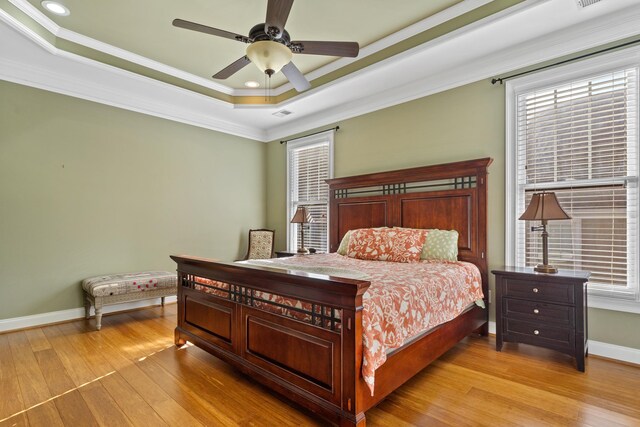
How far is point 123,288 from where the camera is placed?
150 inches

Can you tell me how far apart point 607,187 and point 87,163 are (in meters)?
5.52

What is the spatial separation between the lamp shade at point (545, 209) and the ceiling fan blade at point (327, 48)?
1.99 metres

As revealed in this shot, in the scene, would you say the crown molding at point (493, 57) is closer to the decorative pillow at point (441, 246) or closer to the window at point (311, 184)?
the window at point (311, 184)

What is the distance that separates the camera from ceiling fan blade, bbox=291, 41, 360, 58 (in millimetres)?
2617

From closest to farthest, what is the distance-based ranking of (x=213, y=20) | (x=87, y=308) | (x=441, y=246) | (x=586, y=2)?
(x=586, y=2) → (x=213, y=20) → (x=441, y=246) → (x=87, y=308)

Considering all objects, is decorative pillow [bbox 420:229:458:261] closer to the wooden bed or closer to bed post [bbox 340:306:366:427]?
the wooden bed

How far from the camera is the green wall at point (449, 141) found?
293 centimetres

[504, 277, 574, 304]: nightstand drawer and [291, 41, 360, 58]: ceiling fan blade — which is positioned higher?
[291, 41, 360, 58]: ceiling fan blade

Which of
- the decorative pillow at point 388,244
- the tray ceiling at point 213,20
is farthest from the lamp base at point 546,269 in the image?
the tray ceiling at point 213,20

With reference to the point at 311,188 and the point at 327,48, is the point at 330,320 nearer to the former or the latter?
the point at 327,48

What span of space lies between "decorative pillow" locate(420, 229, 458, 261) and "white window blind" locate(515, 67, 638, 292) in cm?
60

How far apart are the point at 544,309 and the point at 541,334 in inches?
8.4

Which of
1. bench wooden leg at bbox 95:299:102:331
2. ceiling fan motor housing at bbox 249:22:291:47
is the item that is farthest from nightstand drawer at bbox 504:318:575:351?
bench wooden leg at bbox 95:299:102:331

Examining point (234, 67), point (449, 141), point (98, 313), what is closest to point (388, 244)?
point (449, 141)
